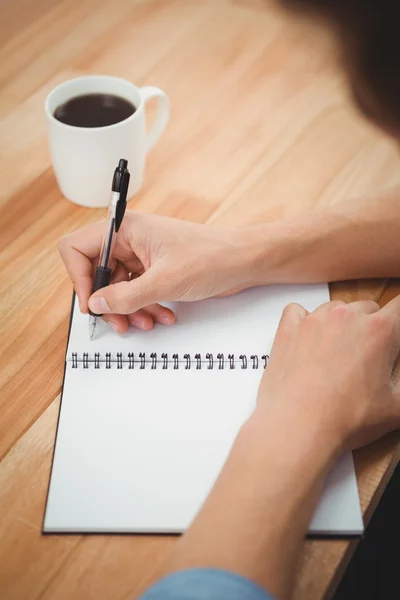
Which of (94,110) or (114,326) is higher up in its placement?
(94,110)

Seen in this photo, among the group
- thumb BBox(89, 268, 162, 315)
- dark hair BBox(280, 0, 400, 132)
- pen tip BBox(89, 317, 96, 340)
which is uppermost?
dark hair BBox(280, 0, 400, 132)

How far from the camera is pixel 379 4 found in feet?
4.88

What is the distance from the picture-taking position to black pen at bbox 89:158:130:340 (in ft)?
2.88

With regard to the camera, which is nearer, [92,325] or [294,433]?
[294,433]

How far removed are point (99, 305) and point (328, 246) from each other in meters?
0.32

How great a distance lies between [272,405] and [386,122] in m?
0.69

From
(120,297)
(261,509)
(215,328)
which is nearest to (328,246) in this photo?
(215,328)

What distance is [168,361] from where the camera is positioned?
0.86 m

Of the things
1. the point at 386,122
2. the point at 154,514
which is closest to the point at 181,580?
the point at 154,514

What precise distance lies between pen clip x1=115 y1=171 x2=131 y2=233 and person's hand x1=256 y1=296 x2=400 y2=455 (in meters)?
0.24

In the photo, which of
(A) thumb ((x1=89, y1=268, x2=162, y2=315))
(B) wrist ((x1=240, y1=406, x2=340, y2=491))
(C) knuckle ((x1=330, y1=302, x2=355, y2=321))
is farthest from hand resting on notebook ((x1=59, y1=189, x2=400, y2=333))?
(B) wrist ((x1=240, y1=406, x2=340, y2=491))

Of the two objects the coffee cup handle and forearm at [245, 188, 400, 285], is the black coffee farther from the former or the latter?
forearm at [245, 188, 400, 285]

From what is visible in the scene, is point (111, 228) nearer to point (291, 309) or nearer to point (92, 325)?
point (92, 325)

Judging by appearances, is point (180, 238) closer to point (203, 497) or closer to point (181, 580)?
point (203, 497)
